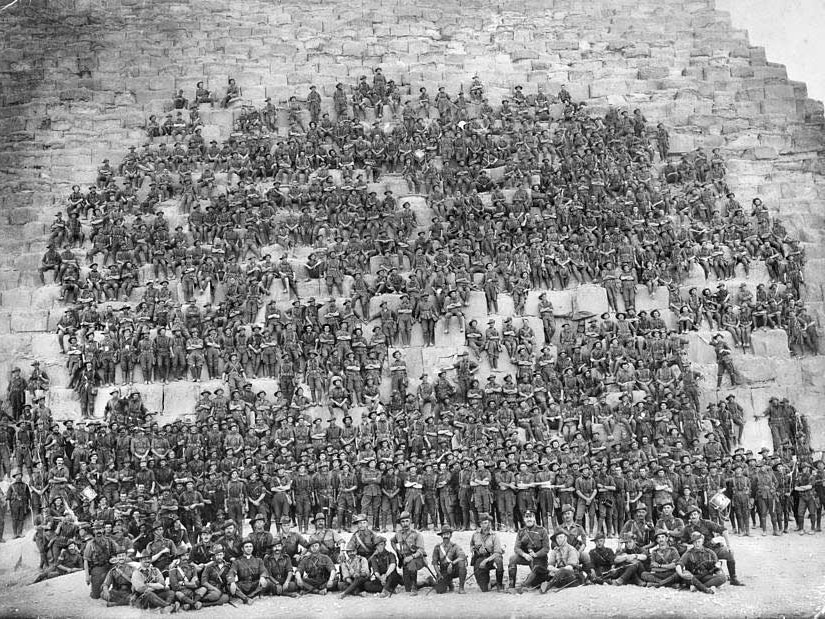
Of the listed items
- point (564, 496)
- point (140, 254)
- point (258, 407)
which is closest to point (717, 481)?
point (564, 496)

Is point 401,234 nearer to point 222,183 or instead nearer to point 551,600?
point 222,183

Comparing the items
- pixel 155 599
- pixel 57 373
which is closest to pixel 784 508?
pixel 155 599

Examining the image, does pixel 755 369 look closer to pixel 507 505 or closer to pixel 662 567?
pixel 507 505

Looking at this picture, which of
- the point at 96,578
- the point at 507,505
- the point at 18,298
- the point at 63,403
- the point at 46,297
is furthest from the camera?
the point at 18,298

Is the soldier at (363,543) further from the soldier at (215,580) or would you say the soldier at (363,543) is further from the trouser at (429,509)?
the trouser at (429,509)

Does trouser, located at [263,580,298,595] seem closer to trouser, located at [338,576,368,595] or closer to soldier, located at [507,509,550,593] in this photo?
trouser, located at [338,576,368,595]

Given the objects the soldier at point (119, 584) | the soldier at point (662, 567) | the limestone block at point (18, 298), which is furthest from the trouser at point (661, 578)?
the limestone block at point (18, 298)
